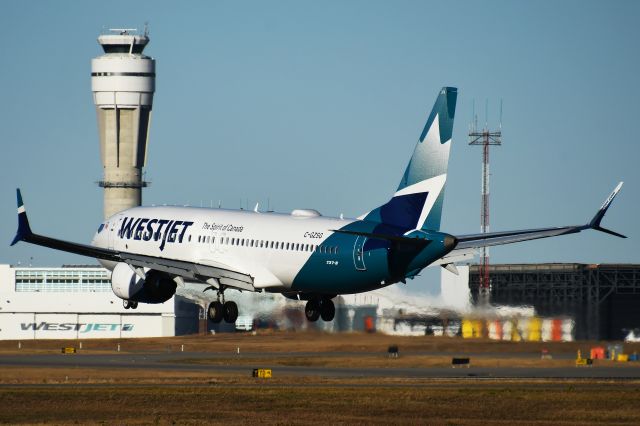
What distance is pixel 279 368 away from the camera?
108250 millimetres

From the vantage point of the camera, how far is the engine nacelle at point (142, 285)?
3317 inches

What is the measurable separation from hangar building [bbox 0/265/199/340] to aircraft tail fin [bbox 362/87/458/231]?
303 feet

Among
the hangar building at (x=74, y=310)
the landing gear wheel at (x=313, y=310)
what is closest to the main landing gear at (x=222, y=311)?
the landing gear wheel at (x=313, y=310)

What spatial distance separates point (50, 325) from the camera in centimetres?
17100

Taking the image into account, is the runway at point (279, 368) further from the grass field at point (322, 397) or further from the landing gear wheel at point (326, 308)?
the landing gear wheel at point (326, 308)

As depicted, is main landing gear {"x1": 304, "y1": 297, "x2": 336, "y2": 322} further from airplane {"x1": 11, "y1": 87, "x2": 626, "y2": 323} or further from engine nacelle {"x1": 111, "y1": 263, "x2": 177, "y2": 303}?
engine nacelle {"x1": 111, "y1": 263, "x2": 177, "y2": 303}

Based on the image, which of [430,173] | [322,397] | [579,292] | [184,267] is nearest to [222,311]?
[184,267]

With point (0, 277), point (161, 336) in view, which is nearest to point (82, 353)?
point (161, 336)

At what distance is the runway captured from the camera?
321 feet

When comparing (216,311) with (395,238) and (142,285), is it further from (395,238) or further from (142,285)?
(395,238)

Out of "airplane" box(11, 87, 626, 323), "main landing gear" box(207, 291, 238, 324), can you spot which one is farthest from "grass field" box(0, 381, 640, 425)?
"airplane" box(11, 87, 626, 323)

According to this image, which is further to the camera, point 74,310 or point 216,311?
point 74,310

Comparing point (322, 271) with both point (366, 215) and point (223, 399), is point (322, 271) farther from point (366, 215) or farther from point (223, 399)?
point (223, 399)

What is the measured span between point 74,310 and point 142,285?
87686 millimetres
